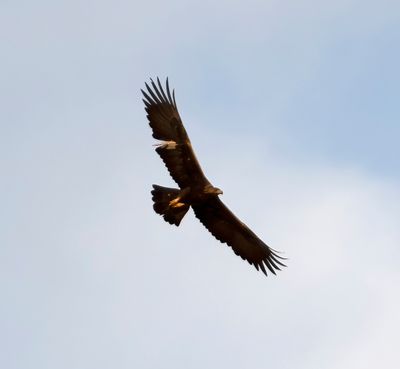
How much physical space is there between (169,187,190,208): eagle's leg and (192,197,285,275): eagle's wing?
70 centimetres

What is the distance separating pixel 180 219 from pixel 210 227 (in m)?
1.56

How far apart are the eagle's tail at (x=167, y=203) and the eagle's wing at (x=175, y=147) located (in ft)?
1.25

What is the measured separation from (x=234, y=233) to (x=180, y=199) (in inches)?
85.4

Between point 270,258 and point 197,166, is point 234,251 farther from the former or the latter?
point 197,166

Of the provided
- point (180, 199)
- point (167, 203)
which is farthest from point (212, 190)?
point (167, 203)

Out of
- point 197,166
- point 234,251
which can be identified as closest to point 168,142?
point 197,166

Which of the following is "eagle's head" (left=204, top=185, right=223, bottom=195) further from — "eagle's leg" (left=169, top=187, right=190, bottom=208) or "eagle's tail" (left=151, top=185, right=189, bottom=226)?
"eagle's tail" (left=151, top=185, right=189, bottom=226)

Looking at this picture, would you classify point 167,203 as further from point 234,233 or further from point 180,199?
point 234,233

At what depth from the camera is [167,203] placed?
29.3m

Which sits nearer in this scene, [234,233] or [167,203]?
[167,203]

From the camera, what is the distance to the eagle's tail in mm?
29312

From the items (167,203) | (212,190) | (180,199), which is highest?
(212,190)

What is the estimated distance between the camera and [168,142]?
2950cm

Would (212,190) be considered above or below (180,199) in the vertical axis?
above
